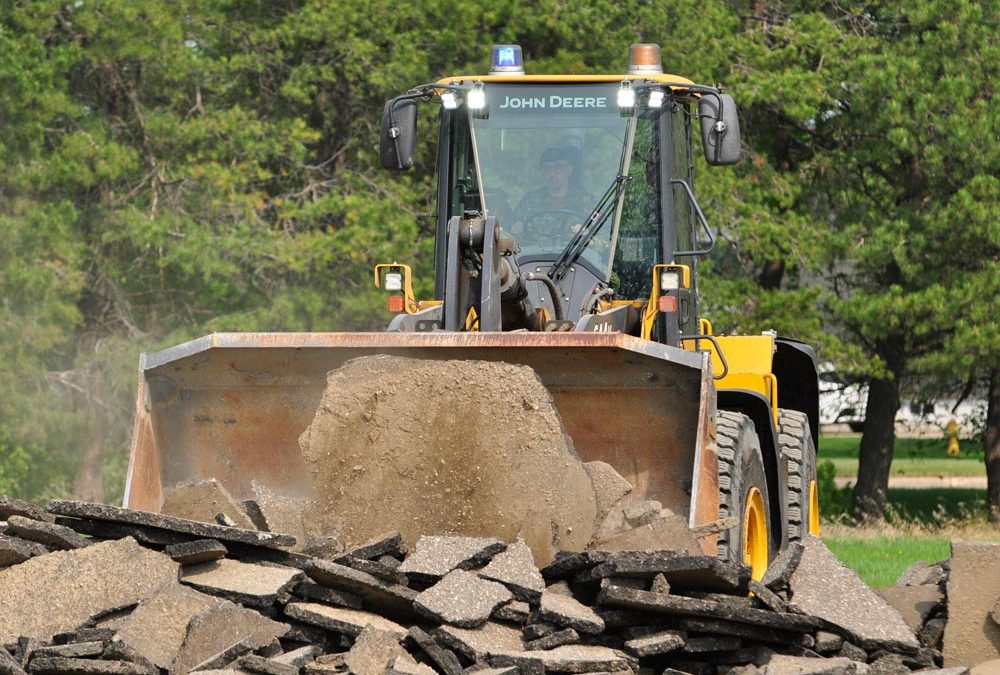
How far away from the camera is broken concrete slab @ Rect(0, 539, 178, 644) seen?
562 cm

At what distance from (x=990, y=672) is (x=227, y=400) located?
359 cm

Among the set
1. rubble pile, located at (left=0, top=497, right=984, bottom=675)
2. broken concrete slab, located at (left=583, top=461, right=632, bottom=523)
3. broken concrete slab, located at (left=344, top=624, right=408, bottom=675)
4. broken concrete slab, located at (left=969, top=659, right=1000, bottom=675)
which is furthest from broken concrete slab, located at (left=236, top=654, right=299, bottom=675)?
broken concrete slab, located at (left=969, top=659, right=1000, bottom=675)

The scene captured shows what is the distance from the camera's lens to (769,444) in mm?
7871

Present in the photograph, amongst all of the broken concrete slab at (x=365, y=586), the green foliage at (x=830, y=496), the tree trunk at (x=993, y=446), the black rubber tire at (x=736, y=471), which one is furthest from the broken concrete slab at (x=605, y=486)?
the tree trunk at (x=993, y=446)

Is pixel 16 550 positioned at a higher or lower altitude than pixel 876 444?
higher

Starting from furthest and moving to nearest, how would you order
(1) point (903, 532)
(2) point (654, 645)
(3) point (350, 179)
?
(3) point (350, 179), (1) point (903, 532), (2) point (654, 645)

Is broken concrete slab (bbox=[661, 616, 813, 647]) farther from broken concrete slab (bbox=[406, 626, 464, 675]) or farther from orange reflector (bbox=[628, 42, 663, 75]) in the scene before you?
orange reflector (bbox=[628, 42, 663, 75])

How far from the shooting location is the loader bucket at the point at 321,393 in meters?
6.46

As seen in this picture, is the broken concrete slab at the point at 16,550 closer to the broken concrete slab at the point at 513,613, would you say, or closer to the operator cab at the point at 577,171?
the broken concrete slab at the point at 513,613

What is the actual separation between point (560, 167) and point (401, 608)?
9.60 ft

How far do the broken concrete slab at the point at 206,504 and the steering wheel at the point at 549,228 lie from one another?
85.8 inches

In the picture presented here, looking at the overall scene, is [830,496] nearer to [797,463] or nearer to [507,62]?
[797,463]

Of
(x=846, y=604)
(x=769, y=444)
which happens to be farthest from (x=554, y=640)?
(x=769, y=444)

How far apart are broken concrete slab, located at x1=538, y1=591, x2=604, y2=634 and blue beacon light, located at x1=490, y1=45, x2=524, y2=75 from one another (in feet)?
11.4
